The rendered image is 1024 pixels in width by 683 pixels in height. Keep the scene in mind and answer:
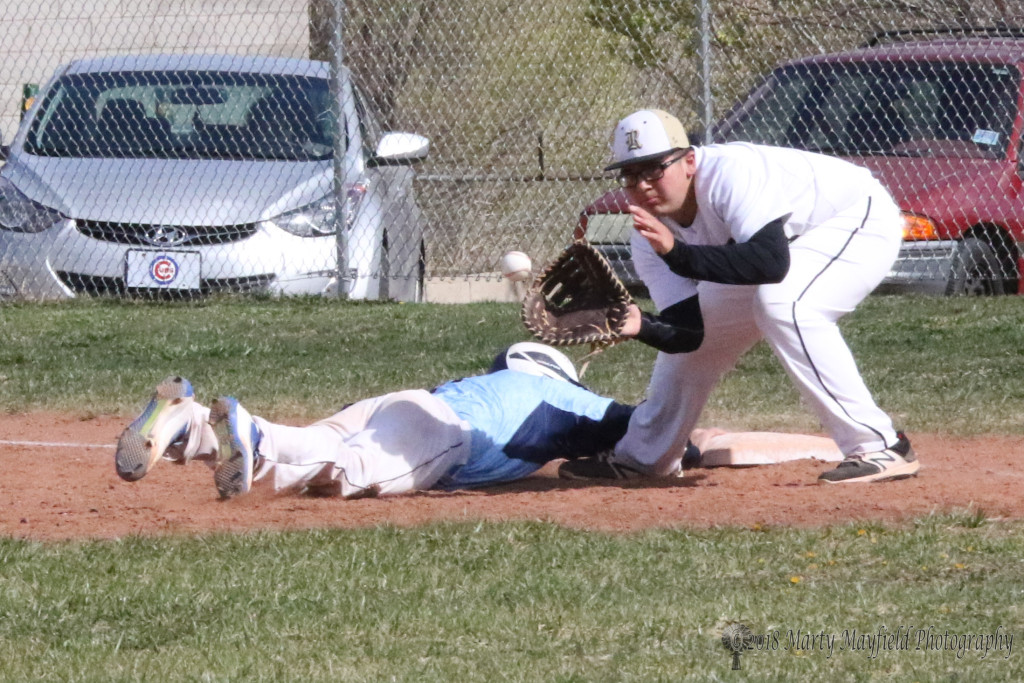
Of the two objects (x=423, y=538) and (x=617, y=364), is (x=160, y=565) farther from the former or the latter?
(x=617, y=364)

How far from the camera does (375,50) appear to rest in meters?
13.6

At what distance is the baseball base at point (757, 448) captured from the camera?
5930 millimetres

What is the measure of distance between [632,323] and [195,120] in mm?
6152

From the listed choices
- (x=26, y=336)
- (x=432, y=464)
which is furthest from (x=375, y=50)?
(x=432, y=464)

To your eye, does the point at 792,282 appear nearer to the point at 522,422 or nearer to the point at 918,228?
the point at 522,422

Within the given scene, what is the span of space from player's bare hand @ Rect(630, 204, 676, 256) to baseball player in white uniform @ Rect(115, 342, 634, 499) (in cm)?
96

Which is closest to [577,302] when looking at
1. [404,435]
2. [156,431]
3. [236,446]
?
[404,435]

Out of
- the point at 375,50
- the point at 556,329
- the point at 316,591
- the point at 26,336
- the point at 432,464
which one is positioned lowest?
the point at 316,591

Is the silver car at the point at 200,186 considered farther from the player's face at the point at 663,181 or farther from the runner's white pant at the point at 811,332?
the player's face at the point at 663,181

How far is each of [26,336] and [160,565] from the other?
5482mm

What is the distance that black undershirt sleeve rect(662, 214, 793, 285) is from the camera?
4613mm

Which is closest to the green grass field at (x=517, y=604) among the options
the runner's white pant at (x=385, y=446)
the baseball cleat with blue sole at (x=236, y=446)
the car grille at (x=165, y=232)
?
the baseball cleat with blue sole at (x=236, y=446)

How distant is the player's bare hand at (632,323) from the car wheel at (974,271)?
5.43 metres

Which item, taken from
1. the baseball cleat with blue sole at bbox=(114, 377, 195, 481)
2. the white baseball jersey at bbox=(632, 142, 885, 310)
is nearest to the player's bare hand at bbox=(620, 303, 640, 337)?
the white baseball jersey at bbox=(632, 142, 885, 310)
